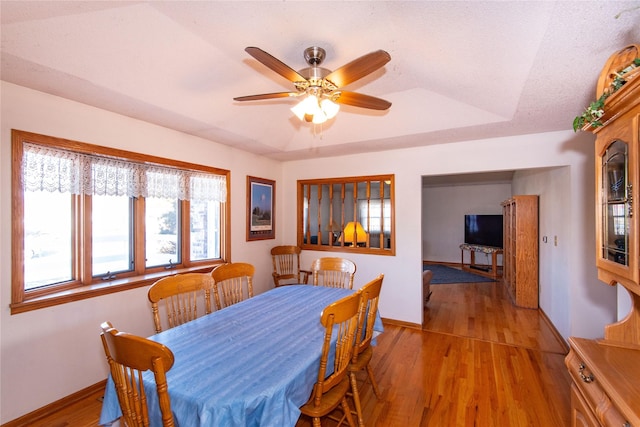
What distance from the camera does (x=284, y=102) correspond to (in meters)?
2.93

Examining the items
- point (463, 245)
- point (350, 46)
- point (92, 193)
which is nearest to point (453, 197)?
point (463, 245)

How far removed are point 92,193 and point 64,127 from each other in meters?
0.54

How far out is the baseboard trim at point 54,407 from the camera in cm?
196

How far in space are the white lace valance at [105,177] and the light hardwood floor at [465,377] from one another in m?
1.72

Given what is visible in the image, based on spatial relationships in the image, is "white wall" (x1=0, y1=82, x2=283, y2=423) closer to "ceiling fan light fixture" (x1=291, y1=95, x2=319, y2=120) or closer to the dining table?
the dining table

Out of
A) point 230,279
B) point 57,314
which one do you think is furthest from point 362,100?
point 57,314

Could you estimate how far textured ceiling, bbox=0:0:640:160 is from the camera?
4.78 feet

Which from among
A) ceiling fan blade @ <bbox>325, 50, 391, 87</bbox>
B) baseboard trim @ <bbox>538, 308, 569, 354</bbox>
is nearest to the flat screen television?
baseboard trim @ <bbox>538, 308, 569, 354</bbox>

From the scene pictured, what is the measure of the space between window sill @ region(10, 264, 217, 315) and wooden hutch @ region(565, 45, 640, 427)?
3221mm

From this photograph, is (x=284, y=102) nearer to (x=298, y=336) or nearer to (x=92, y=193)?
→ (x=92, y=193)

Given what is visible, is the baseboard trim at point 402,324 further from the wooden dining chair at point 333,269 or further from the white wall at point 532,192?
the wooden dining chair at point 333,269

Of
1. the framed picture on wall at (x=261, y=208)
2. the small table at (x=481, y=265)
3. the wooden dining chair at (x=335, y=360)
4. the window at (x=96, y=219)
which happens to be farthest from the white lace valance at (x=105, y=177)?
the small table at (x=481, y=265)

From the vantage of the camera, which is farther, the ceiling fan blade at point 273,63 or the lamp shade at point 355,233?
the lamp shade at point 355,233

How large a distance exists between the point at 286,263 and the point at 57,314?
270cm
